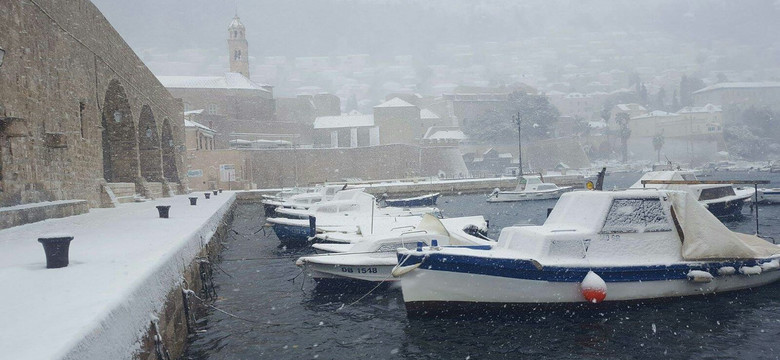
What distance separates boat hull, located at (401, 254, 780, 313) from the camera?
8344 mm

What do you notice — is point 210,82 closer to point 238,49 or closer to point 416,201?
point 238,49

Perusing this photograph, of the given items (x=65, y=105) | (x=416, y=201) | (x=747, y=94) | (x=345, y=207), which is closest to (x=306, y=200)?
(x=416, y=201)

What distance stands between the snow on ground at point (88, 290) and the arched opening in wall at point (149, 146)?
17807 mm

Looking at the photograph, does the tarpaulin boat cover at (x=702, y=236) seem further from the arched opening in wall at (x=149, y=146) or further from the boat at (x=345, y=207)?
the arched opening in wall at (x=149, y=146)

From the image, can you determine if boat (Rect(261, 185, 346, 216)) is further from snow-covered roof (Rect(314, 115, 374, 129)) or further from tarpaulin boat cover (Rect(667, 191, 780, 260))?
snow-covered roof (Rect(314, 115, 374, 129))

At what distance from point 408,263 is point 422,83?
184m

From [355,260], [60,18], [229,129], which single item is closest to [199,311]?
[355,260]

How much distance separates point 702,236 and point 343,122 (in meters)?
70.1

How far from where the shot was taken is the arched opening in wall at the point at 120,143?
22.0 m

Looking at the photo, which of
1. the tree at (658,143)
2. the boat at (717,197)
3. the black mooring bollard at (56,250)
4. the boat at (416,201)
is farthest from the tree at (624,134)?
the black mooring bollard at (56,250)

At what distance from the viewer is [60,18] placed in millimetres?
13969

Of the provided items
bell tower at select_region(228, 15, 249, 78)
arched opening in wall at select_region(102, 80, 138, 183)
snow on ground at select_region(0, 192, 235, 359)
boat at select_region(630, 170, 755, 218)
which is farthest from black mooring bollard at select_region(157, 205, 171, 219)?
bell tower at select_region(228, 15, 249, 78)

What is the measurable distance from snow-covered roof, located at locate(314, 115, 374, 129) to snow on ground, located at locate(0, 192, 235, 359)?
220 feet

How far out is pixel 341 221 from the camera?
728 inches
